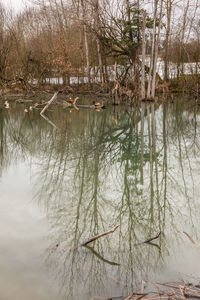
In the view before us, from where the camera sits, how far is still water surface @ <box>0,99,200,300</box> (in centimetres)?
257

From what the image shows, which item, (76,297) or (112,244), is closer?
(76,297)

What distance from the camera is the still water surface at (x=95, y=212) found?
2570 millimetres

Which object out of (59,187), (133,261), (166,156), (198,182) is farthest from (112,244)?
(166,156)

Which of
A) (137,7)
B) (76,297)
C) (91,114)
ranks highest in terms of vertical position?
(137,7)

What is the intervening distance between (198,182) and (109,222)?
207cm

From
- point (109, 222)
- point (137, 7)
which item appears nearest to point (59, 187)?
point (109, 222)

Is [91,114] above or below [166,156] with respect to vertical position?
above

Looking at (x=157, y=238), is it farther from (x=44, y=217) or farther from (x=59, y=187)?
(x=59, y=187)

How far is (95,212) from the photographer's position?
3912 mm

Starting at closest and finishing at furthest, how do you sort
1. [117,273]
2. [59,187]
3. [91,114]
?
[117,273]
[59,187]
[91,114]

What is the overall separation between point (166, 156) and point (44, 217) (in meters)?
3.63

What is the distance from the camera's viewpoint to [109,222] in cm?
361

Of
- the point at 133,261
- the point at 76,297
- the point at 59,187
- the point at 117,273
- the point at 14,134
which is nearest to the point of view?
the point at 76,297

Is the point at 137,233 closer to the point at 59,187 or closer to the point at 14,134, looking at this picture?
the point at 59,187
